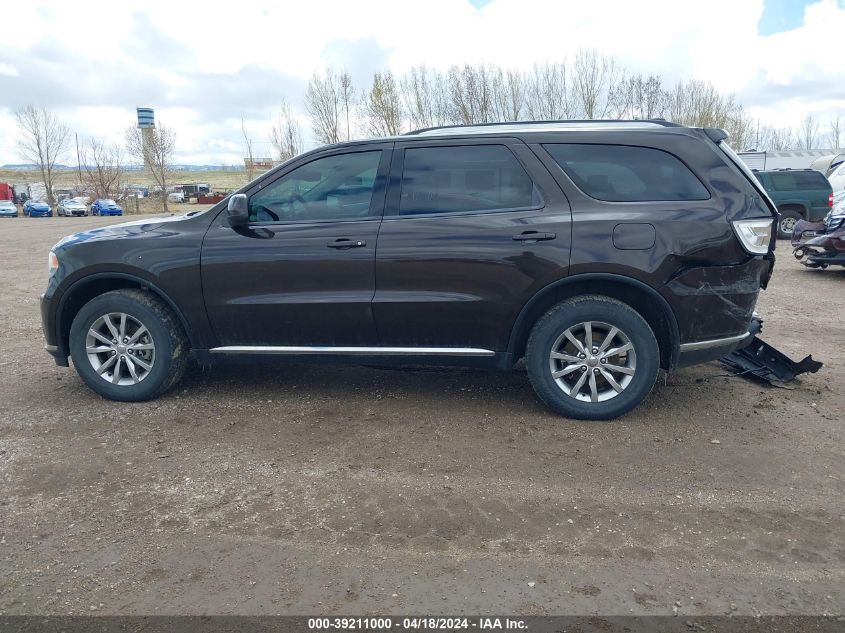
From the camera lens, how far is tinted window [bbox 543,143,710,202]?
14.6 feet

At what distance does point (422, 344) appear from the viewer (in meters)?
4.68

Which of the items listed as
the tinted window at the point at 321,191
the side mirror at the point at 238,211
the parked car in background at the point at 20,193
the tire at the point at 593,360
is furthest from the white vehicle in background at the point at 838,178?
the parked car in background at the point at 20,193

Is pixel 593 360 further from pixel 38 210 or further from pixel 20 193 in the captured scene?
pixel 20 193

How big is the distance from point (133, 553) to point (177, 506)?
1.45 feet

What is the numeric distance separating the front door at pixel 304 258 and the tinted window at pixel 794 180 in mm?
16499

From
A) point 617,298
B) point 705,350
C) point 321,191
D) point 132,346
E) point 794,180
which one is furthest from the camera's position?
point 794,180

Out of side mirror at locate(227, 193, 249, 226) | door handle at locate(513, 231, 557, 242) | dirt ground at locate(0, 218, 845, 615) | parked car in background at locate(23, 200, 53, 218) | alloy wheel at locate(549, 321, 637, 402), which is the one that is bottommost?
parked car in background at locate(23, 200, 53, 218)

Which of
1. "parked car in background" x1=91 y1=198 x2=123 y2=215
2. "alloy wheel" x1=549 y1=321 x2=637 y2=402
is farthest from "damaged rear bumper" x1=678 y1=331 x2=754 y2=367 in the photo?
"parked car in background" x1=91 y1=198 x2=123 y2=215

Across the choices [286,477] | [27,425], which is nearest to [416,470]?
[286,477]

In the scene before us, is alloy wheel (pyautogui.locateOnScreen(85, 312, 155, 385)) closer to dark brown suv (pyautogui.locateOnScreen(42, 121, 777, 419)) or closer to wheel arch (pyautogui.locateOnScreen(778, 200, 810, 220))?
dark brown suv (pyautogui.locateOnScreen(42, 121, 777, 419))

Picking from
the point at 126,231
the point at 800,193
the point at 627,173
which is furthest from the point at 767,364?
the point at 800,193

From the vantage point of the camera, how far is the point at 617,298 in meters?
4.60

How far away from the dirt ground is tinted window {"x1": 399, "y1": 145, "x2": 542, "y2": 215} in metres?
1.40

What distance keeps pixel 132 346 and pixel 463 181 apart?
2.61 metres
